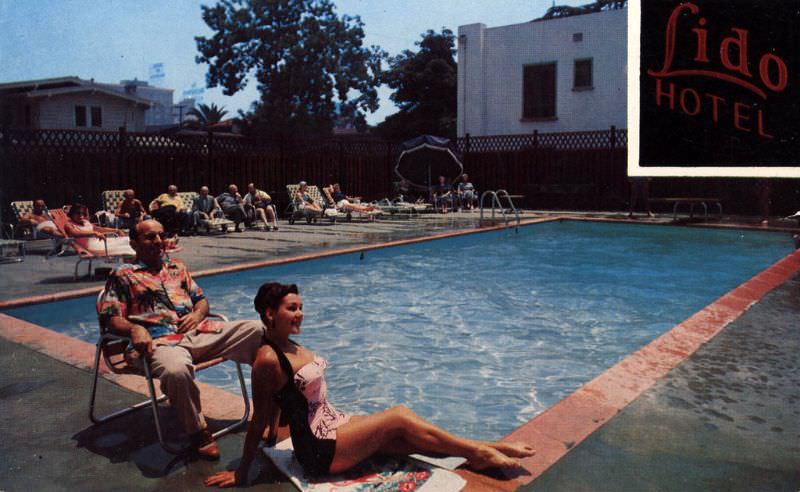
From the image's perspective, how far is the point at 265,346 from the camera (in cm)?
265

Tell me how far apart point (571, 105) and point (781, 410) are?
1909 centimetres

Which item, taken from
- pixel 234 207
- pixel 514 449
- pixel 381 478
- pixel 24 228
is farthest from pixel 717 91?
pixel 234 207

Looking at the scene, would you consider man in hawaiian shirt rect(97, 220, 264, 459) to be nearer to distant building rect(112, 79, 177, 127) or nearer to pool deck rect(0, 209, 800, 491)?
pool deck rect(0, 209, 800, 491)

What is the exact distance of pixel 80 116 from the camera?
92.0 ft

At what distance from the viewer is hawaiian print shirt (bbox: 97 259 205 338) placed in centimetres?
327

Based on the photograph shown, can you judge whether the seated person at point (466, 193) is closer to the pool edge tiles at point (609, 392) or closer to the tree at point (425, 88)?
Answer: the pool edge tiles at point (609, 392)

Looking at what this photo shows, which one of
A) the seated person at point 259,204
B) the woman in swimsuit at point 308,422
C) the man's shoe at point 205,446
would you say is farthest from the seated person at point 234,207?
the woman in swimsuit at point 308,422

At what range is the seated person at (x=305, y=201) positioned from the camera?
52.3 feet

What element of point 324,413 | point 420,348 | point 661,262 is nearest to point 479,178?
point 661,262

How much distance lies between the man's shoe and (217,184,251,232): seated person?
11.5 metres

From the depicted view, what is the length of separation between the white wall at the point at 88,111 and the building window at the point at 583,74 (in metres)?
18.1

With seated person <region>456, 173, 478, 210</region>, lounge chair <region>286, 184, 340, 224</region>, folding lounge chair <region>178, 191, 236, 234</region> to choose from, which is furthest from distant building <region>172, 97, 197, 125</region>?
folding lounge chair <region>178, 191, 236, 234</region>

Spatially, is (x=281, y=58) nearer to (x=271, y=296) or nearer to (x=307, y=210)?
(x=307, y=210)

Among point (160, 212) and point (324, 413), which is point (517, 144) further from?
point (324, 413)
